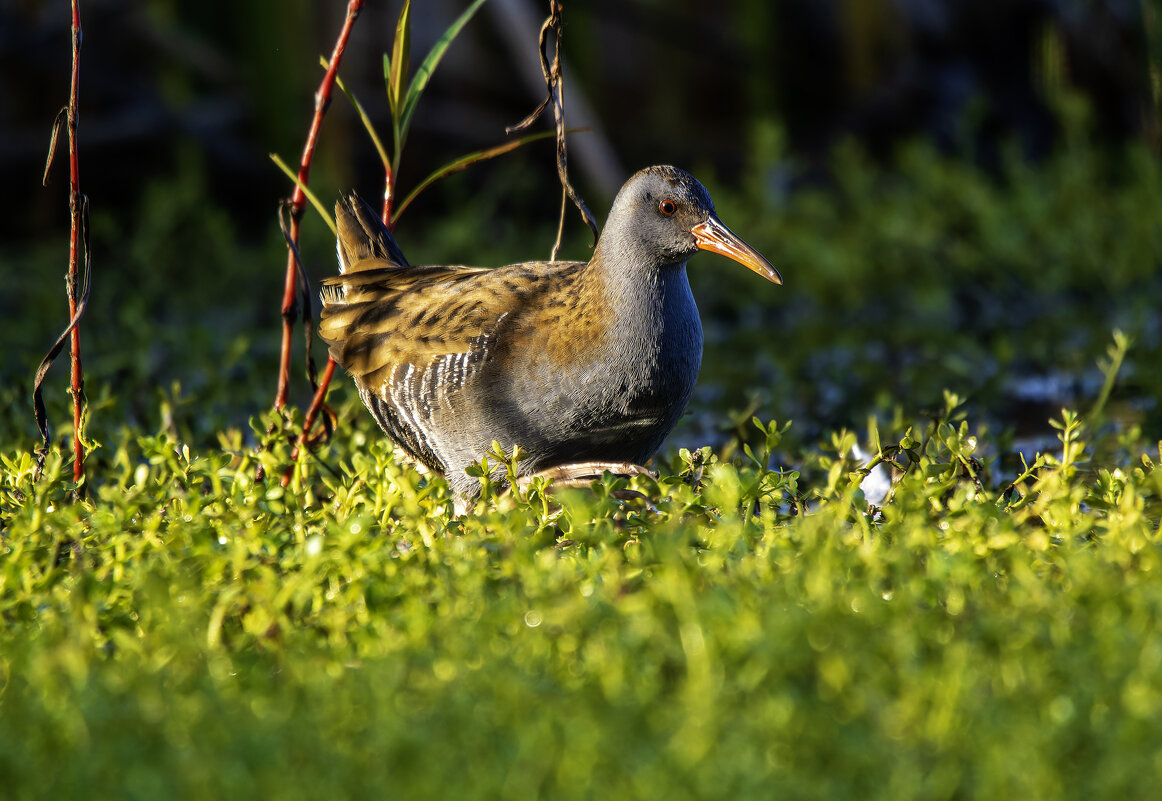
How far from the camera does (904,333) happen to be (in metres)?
6.29

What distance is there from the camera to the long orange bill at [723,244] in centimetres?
338

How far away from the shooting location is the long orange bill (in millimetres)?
3383

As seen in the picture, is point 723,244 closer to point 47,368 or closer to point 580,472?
point 580,472

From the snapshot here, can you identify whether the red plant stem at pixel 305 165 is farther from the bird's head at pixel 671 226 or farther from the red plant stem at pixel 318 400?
the bird's head at pixel 671 226

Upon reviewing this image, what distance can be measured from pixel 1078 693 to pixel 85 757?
4.67ft

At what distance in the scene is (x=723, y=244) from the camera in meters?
3.39

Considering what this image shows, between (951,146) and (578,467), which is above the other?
(951,146)

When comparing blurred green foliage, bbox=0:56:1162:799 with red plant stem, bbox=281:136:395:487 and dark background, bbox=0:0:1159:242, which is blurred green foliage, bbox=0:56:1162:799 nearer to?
red plant stem, bbox=281:136:395:487

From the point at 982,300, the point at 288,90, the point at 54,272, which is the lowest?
the point at 54,272

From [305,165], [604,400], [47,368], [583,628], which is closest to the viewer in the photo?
[583,628]

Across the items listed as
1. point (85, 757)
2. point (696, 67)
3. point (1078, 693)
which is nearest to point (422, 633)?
point (85, 757)

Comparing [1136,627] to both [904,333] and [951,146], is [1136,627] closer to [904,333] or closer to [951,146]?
[904,333]

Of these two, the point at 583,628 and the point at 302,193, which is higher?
the point at 302,193

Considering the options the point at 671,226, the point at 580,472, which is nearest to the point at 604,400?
the point at 580,472
